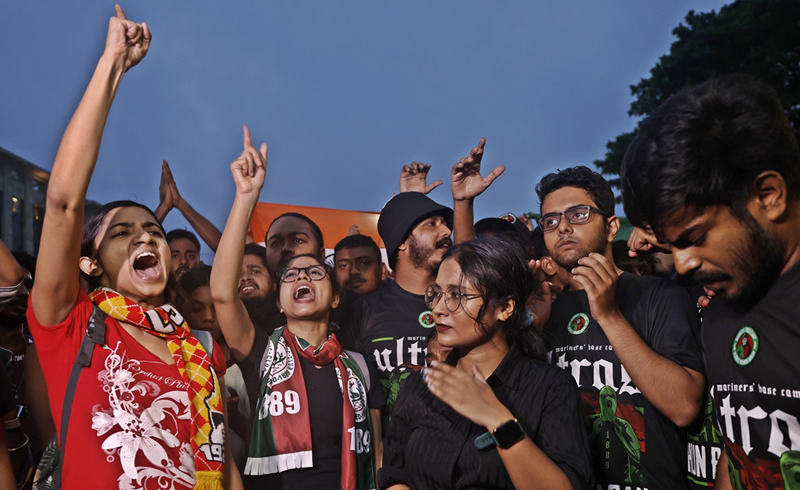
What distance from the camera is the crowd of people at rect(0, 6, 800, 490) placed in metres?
1.94

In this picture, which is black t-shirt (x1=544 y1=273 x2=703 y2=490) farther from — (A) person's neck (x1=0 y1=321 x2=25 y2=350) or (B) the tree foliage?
(B) the tree foliage

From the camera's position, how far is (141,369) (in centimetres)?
259

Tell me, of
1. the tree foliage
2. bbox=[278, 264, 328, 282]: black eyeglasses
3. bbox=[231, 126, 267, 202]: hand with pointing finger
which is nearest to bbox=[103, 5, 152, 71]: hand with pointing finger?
bbox=[231, 126, 267, 202]: hand with pointing finger

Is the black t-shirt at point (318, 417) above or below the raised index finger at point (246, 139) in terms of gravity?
below

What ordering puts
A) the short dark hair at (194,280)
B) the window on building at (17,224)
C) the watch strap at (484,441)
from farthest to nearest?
the window on building at (17,224)
the short dark hair at (194,280)
the watch strap at (484,441)

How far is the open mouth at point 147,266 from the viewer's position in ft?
9.20

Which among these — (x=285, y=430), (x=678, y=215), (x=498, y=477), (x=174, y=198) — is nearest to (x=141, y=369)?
(x=285, y=430)

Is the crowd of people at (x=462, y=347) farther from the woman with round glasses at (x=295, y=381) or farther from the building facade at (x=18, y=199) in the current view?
the building facade at (x=18, y=199)

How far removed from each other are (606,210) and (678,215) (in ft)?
4.51

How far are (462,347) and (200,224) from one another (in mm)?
3667

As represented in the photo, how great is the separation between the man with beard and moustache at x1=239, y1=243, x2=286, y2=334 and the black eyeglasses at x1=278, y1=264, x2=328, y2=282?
0.66 meters

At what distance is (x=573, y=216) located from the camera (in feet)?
10.8

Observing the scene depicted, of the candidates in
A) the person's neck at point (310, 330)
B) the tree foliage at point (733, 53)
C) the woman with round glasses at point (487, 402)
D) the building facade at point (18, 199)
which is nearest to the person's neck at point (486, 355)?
the woman with round glasses at point (487, 402)

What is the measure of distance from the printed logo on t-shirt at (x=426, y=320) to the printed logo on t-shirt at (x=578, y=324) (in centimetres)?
99
